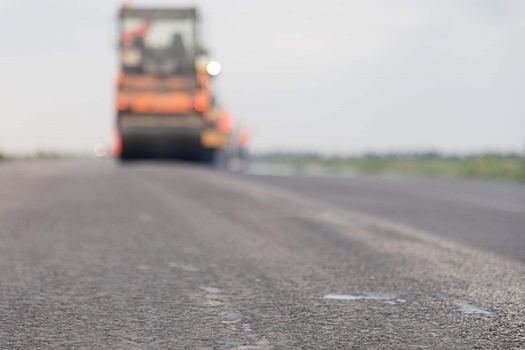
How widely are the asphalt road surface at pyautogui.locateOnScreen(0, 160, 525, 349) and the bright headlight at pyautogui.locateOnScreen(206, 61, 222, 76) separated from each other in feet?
47.8

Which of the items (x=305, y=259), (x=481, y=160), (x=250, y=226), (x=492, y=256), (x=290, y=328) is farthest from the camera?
(x=481, y=160)

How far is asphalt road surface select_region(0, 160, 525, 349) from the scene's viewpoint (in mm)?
3012

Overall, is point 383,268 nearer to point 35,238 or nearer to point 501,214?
point 35,238

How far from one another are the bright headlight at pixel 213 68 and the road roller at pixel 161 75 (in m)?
0.03

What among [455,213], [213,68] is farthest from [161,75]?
[455,213]

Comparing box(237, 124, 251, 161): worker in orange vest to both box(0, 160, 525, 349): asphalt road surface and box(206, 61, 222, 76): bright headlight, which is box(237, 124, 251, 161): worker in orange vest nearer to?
box(206, 61, 222, 76): bright headlight

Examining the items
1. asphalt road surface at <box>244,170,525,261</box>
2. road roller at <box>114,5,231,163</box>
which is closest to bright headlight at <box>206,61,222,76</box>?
road roller at <box>114,5,231,163</box>

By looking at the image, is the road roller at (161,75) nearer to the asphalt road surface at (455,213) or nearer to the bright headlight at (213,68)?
the bright headlight at (213,68)

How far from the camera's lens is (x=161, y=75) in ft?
71.7

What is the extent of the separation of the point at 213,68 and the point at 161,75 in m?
1.78

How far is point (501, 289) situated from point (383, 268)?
93 centimetres

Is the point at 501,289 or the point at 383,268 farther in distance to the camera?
the point at 383,268

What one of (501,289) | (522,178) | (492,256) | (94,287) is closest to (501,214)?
(492,256)

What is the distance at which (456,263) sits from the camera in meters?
5.12
